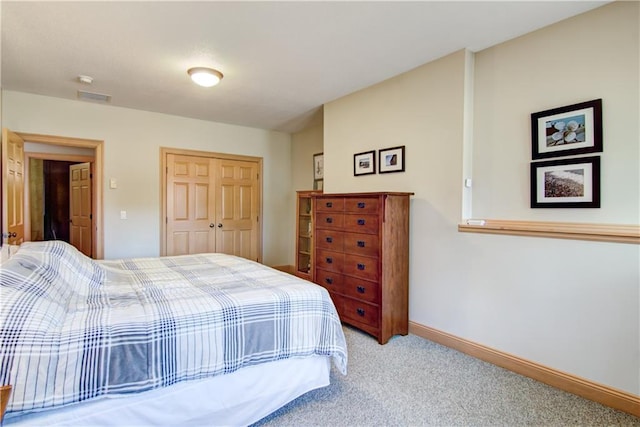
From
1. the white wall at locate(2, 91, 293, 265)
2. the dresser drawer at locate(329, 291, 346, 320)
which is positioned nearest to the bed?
the dresser drawer at locate(329, 291, 346, 320)

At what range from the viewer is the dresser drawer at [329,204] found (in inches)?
125

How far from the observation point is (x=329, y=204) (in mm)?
3305

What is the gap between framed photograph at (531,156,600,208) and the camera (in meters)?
2.09

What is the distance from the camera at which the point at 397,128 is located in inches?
124

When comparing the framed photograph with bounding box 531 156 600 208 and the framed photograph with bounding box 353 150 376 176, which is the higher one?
the framed photograph with bounding box 353 150 376 176

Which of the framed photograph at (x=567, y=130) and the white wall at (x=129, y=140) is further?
the white wall at (x=129, y=140)

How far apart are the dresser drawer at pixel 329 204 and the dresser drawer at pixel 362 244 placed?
277 millimetres

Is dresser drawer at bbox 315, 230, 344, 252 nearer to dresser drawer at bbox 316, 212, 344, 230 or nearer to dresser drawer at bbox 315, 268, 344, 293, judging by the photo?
dresser drawer at bbox 316, 212, 344, 230

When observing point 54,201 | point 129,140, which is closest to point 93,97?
point 129,140

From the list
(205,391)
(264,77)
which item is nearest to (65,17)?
(264,77)

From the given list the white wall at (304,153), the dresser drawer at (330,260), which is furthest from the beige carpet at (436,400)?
the white wall at (304,153)

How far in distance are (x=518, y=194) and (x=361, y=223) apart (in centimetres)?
123

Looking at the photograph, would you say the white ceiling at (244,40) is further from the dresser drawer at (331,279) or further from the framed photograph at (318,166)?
the dresser drawer at (331,279)

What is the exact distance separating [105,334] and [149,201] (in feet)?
10.9
